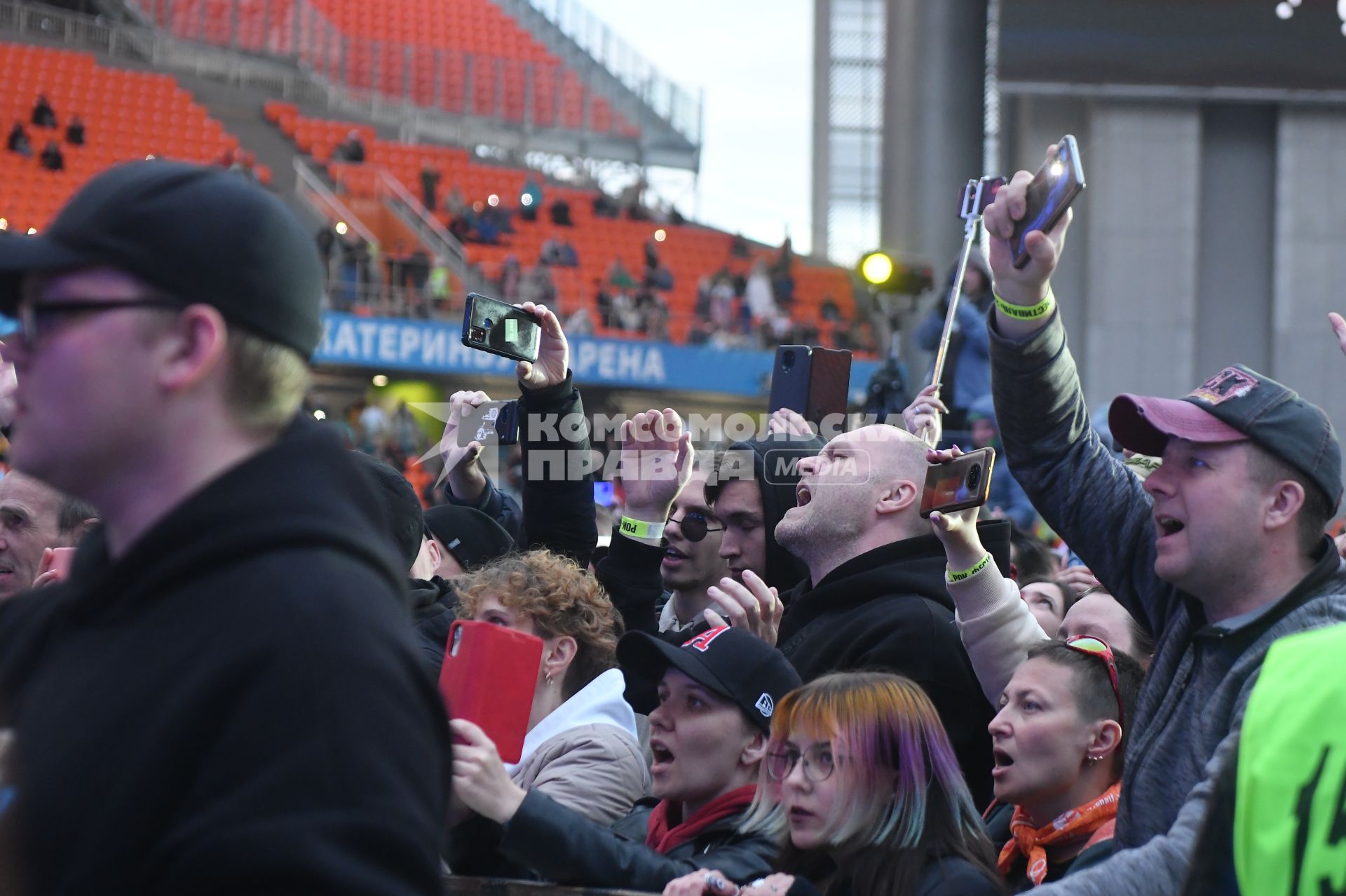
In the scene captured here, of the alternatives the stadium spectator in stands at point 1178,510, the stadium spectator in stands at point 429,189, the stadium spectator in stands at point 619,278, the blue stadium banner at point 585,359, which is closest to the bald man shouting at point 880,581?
the stadium spectator in stands at point 1178,510

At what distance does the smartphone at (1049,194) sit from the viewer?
7.18ft

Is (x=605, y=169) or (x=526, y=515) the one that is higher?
(x=605, y=169)

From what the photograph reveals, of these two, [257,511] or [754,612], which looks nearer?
[257,511]

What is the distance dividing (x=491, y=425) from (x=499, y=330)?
68cm

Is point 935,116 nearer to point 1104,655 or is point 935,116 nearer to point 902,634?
point 902,634

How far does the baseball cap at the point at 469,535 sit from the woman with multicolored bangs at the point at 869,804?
189cm

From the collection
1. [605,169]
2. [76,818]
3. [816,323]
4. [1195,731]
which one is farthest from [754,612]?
[605,169]

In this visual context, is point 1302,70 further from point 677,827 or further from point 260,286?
point 260,286

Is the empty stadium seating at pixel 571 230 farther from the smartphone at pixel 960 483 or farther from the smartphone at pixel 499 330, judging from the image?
the smartphone at pixel 960 483

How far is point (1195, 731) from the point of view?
1982mm

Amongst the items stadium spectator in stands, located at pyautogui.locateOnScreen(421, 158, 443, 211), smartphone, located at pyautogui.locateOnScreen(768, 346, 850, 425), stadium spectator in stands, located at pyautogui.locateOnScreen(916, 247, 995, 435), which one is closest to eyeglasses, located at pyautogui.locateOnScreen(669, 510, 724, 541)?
smartphone, located at pyautogui.locateOnScreen(768, 346, 850, 425)

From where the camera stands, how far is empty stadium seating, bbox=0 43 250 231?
16.3 meters

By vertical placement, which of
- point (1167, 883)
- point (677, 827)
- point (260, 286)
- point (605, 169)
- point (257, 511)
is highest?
point (605, 169)

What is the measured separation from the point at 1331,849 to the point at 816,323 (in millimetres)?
16868
